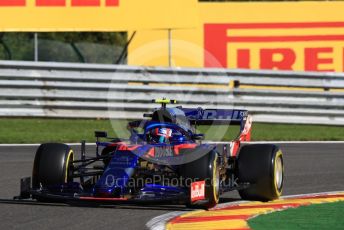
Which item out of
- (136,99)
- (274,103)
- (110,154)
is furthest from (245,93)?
(110,154)

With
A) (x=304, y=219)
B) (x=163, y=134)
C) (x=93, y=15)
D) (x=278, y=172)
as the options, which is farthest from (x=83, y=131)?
(x=304, y=219)

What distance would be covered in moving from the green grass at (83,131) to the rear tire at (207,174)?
639 centimetres

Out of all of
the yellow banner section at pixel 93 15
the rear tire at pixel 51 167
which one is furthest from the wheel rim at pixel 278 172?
the yellow banner section at pixel 93 15

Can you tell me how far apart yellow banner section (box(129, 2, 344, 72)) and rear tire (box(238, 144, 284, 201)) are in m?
12.6

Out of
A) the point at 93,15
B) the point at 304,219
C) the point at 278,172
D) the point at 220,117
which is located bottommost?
the point at 304,219

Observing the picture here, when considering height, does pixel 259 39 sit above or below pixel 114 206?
above

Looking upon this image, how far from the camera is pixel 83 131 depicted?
18547mm

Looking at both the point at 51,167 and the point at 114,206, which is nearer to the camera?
the point at 114,206

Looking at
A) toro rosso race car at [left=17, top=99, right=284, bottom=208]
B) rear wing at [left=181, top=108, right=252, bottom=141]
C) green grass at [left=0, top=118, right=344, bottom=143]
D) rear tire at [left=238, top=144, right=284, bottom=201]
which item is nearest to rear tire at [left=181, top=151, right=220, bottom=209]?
toro rosso race car at [left=17, top=99, right=284, bottom=208]

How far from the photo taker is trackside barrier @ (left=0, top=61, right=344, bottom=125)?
64.3ft

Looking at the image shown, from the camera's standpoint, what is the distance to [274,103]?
19719 millimetres

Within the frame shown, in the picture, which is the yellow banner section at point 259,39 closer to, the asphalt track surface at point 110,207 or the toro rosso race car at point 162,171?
the asphalt track surface at point 110,207

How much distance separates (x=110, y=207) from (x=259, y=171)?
164 centimetres

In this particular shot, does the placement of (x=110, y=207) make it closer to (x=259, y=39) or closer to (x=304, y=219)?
(x=304, y=219)
